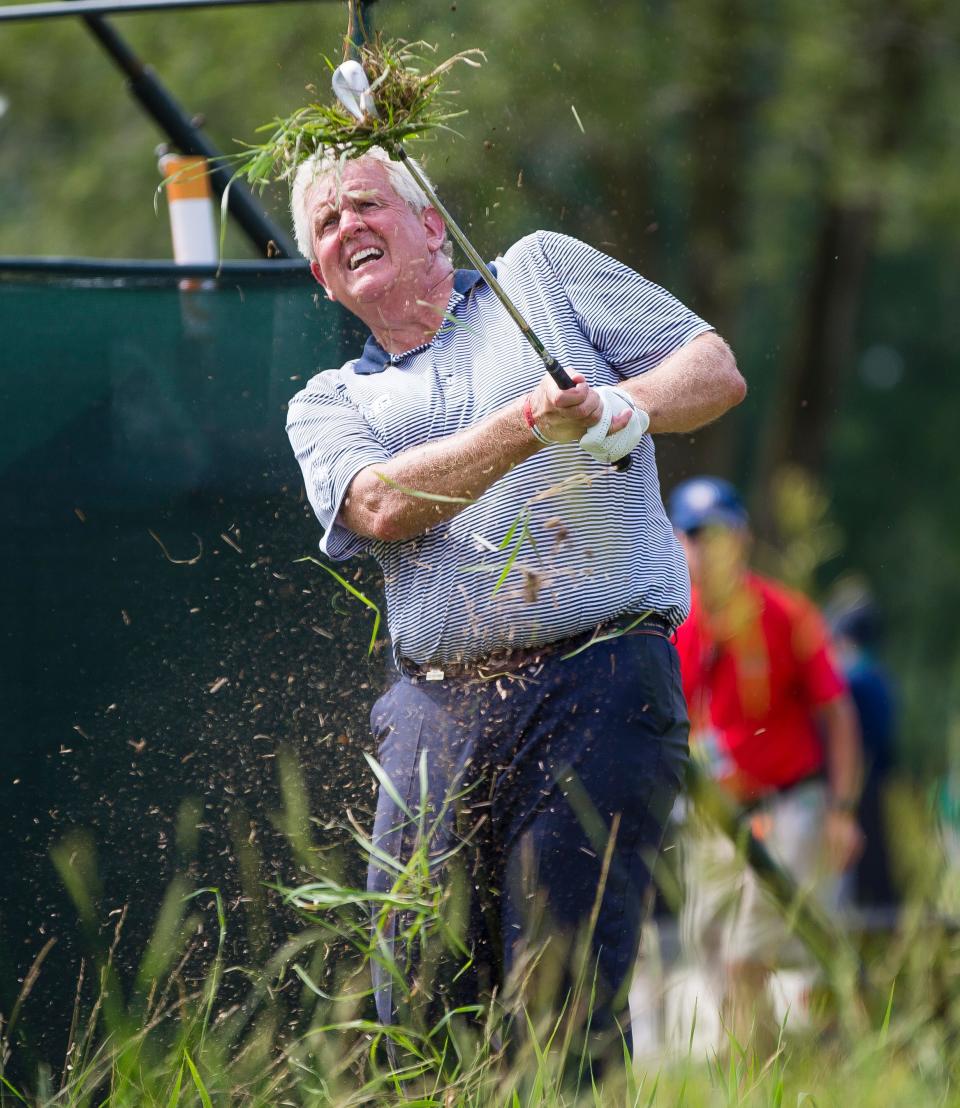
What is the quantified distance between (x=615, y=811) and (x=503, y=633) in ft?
1.24

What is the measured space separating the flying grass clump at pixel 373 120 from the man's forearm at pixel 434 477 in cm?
53

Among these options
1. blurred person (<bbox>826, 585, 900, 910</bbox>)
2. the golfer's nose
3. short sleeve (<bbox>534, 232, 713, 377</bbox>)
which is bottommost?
blurred person (<bbox>826, 585, 900, 910</bbox>)

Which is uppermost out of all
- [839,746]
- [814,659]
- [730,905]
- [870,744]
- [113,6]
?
[113,6]

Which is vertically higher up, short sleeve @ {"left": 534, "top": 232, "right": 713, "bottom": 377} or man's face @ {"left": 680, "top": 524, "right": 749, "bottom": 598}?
short sleeve @ {"left": 534, "top": 232, "right": 713, "bottom": 377}

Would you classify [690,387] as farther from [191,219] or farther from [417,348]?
[191,219]

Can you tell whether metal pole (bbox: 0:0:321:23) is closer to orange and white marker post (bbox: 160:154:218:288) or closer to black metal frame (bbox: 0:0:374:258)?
black metal frame (bbox: 0:0:374:258)

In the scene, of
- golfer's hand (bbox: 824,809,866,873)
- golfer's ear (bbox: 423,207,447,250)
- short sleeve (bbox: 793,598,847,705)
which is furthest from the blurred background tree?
golfer's ear (bbox: 423,207,447,250)

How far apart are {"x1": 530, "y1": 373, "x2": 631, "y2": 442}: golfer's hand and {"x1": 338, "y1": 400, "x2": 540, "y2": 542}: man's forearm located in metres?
0.05

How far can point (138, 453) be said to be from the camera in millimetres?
3578

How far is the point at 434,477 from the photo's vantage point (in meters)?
3.02

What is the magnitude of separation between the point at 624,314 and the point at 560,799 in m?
0.93

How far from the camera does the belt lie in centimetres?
308

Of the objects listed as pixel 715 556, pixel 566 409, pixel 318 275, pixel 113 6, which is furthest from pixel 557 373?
pixel 715 556

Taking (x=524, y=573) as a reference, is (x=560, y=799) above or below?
below
